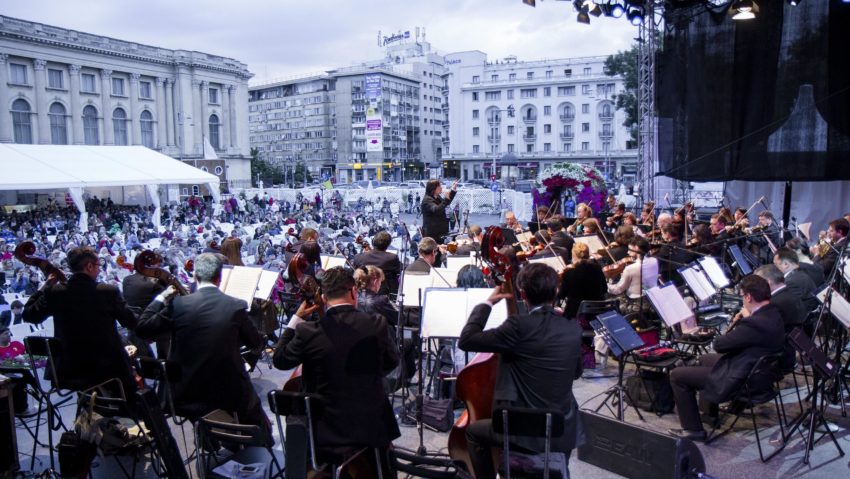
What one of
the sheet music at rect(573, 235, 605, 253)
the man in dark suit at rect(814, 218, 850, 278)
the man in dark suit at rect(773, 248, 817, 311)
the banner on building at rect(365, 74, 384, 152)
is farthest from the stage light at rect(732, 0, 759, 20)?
the banner on building at rect(365, 74, 384, 152)

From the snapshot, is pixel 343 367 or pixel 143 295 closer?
pixel 343 367

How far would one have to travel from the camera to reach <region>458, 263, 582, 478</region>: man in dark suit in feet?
11.1

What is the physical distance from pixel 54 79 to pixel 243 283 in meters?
49.6

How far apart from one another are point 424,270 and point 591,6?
26.0ft

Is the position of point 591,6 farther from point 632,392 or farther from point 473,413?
point 473,413

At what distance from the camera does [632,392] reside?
5.85 meters

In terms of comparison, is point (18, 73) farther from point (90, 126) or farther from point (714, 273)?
point (714, 273)

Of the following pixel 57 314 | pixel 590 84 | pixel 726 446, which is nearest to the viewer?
pixel 57 314

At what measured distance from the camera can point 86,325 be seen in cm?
454

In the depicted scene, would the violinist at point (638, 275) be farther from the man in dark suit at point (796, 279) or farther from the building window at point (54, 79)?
the building window at point (54, 79)

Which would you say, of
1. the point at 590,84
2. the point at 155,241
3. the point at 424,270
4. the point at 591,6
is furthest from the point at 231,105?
the point at 424,270

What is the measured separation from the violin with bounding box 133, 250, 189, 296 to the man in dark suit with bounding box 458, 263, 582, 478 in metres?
2.38

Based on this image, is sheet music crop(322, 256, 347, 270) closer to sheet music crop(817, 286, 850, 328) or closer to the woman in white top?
the woman in white top

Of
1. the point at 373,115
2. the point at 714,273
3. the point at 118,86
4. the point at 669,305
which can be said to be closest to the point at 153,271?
the point at 669,305
